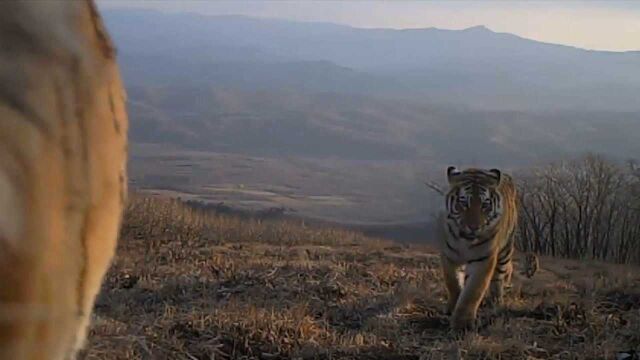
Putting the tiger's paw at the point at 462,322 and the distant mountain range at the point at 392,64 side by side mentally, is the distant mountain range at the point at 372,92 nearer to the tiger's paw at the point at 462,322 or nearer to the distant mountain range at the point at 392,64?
the distant mountain range at the point at 392,64

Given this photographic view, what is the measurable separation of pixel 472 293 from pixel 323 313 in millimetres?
1209

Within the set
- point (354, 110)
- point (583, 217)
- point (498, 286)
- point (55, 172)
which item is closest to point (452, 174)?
point (498, 286)

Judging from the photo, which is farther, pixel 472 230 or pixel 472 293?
pixel 472 230

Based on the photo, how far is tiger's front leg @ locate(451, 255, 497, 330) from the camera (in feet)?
22.9

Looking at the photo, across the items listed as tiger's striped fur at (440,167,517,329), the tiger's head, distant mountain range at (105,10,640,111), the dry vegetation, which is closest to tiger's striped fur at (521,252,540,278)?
the dry vegetation

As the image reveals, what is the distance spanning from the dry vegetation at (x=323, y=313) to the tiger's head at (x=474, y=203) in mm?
728

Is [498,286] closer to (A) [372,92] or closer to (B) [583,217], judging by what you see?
(B) [583,217]

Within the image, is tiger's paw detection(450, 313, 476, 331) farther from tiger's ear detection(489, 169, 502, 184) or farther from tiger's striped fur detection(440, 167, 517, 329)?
tiger's ear detection(489, 169, 502, 184)

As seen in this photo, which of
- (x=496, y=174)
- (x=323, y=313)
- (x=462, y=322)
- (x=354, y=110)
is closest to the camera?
(x=462, y=322)

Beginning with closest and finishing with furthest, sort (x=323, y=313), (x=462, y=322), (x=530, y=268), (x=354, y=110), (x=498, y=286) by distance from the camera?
(x=462, y=322), (x=323, y=313), (x=498, y=286), (x=530, y=268), (x=354, y=110)

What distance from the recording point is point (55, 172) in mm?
1387

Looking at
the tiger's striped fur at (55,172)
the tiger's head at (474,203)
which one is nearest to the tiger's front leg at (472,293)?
the tiger's head at (474,203)

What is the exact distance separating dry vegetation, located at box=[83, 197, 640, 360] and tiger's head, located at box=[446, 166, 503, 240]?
0.73 metres

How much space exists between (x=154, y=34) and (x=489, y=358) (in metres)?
154
